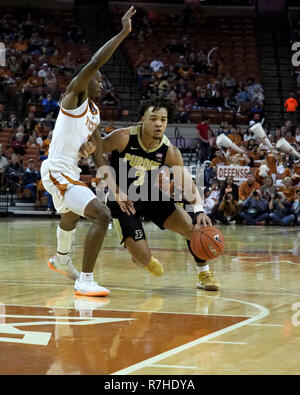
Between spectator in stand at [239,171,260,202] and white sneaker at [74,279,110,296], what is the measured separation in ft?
39.2

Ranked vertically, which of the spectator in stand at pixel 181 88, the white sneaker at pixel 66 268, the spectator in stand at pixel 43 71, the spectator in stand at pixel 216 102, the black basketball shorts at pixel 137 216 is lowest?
the white sneaker at pixel 66 268

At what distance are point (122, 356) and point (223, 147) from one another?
53.7 feet

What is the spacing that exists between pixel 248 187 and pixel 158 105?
11400 millimetres

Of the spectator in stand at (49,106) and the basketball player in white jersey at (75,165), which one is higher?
the spectator in stand at (49,106)

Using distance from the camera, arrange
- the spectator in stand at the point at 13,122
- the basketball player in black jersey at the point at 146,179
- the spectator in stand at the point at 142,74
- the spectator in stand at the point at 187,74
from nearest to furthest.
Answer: the basketball player in black jersey at the point at 146,179 → the spectator in stand at the point at 13,122 → the spectator in stand at the point at 142,74 → the spectator in stand at the point at 187,74

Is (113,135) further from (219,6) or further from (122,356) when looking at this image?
(219,6)

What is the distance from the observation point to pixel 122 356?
162 inches

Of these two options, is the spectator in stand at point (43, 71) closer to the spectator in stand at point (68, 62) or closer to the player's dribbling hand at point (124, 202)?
the spectator in stand at point (68, 62)

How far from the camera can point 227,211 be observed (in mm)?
17984

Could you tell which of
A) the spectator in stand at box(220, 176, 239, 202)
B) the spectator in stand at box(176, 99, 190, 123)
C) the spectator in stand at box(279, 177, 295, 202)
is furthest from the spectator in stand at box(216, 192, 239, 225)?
the spectator in stand at box(176, 99, 190, 123)

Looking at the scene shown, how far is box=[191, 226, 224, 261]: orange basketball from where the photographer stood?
6.75 meters

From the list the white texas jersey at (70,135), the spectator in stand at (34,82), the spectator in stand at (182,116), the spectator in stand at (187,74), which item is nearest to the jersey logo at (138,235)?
the white texas jersey at (70,135)

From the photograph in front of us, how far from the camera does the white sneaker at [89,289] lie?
6391mm

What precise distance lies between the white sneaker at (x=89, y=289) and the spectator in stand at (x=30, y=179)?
13.4 metres
